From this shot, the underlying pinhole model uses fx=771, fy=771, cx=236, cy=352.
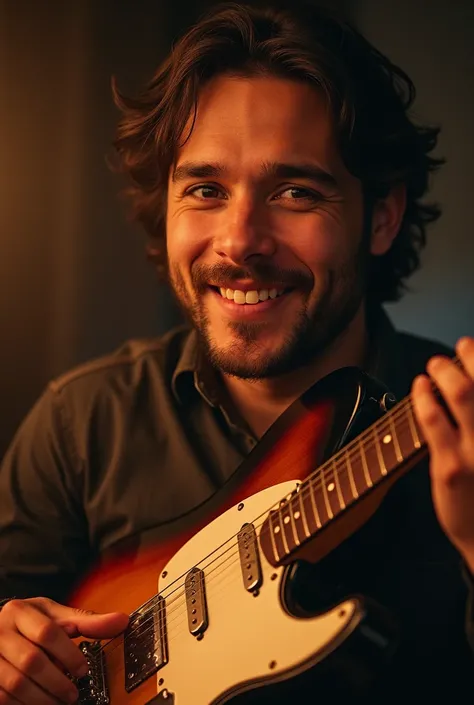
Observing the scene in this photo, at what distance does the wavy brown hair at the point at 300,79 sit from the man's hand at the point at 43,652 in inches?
31.2

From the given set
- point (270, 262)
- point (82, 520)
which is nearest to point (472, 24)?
point (270, 262)

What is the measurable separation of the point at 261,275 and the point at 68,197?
2.90ft

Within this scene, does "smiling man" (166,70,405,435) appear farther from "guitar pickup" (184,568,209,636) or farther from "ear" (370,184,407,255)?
"guitar pickup" (184,568,209,636)

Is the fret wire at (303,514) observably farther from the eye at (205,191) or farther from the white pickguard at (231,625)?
the eye at (205,191)

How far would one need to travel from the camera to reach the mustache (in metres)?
1.22

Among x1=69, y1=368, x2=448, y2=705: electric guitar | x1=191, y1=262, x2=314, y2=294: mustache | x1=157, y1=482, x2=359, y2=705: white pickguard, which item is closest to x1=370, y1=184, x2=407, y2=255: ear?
x1=191, y1=262, x2=314, y2=294: mustache

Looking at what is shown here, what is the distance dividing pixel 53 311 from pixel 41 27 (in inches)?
27.1

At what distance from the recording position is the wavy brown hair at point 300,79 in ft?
4.17

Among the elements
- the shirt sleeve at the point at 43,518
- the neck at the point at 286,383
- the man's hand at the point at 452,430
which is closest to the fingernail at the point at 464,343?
the man's hand at the point at 452,430

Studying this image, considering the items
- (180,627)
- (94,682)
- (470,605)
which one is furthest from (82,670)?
(470,605)

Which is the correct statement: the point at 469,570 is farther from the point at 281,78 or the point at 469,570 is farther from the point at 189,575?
the point at 281,78

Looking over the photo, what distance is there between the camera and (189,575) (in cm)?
101

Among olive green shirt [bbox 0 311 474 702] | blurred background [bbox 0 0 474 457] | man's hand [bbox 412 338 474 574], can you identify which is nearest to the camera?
man's hand [bbox 412 338 474 574]

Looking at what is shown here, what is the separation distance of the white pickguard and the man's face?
34 centimetres
